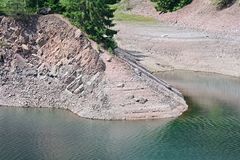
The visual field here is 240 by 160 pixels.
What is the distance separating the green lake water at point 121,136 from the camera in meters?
56.5

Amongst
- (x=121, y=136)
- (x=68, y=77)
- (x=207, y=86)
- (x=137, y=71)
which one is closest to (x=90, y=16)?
(x=68, y=77)

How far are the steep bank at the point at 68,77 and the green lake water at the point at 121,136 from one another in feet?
4.86

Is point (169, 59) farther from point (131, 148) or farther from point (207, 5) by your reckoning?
point (131, 148)

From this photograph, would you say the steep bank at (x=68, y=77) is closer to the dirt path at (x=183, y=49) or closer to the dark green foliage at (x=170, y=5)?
the dirt path at (x=183, y=49)

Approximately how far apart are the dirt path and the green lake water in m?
20.0

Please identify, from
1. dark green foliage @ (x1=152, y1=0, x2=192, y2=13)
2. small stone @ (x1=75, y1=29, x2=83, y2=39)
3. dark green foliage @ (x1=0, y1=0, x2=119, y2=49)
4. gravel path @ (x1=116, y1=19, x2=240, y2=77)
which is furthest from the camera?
dark green foliage @ (x1=152, y1=0, x2=192, y2=13)

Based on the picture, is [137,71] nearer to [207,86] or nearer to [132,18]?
[207,86]

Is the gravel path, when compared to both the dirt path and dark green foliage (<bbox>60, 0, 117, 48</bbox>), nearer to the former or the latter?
the dirt path

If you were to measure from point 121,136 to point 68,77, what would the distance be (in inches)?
481

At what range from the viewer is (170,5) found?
120 m

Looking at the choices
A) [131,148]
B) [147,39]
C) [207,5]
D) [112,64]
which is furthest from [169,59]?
[131,148]

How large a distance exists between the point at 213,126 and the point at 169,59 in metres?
32.8

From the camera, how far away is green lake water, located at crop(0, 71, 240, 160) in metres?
56.5

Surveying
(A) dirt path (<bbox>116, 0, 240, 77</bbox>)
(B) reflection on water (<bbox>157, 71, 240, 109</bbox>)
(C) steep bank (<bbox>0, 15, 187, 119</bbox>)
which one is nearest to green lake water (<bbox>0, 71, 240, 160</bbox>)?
(C) steep bank (<bbox>0, 15, 187, 119</bbox>)
